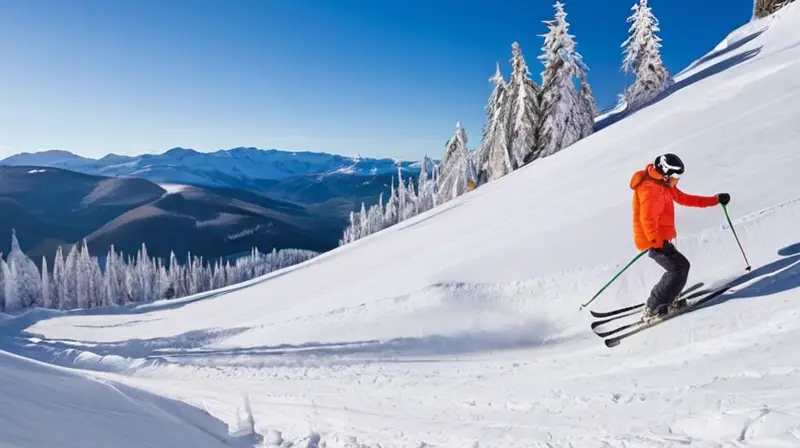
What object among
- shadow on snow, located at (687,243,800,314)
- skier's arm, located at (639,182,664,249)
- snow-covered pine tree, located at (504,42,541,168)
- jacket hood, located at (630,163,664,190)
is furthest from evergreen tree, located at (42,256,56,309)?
shadow on snow, located at (687,243,800,314)

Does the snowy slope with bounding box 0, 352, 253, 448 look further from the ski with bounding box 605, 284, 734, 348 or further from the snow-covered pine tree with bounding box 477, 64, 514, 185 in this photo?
the snow-covered pine tree with bounding box 477, 64, 514, 185

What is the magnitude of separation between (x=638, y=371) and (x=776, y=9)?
150ft

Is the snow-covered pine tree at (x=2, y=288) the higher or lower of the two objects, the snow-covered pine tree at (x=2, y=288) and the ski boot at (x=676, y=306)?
the higher

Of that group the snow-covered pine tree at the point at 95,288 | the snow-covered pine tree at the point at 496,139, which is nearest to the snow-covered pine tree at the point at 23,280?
the snow-covered pine tree at the point at 95,288

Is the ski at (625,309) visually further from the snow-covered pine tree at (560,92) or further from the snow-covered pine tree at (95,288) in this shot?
the snow-covered pine tree at (95,288)

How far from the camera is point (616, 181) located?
15836 millimetres

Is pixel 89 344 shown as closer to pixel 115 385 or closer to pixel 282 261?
pixel 115 385

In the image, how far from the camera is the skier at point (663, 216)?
7.04m

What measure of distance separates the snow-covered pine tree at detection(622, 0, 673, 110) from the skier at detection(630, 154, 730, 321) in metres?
31.6

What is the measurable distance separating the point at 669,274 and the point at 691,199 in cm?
138

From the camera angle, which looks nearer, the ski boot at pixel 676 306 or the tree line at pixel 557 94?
the ski boot at pixel 676 306

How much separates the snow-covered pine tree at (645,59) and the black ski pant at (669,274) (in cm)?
3192

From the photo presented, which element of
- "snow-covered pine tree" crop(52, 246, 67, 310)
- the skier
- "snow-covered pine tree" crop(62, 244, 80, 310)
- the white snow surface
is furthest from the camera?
"snow-covered pine tree" crop(62, 244, 80, 310)

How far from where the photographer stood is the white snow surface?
5453 mm
